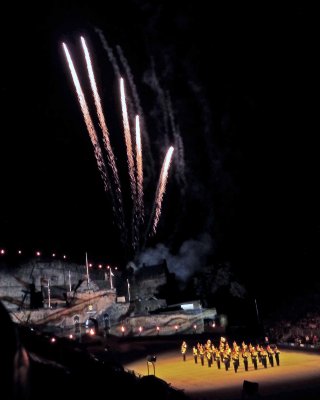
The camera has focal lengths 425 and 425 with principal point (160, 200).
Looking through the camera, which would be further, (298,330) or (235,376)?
(298,330)

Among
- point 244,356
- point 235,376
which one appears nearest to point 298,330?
point 244,356

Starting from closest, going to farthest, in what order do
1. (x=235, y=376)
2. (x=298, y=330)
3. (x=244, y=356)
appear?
(x=235, y=376) → (x=244, y=356) → (x=298, y=330)

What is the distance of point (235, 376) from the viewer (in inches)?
1048

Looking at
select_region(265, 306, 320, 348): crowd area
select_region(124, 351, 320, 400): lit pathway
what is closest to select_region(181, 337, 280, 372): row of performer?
select_region(124, 351, 320, 400): lit pathway

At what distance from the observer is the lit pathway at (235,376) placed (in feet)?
70.3

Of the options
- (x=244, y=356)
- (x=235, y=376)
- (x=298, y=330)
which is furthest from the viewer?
(x=298, y=330)

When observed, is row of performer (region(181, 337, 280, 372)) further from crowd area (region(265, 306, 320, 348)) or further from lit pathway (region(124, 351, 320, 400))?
crowd area (region(265, 306, 320, 348))

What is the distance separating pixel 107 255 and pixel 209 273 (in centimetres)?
2266

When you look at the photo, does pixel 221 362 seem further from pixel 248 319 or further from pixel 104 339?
pixel 248 319

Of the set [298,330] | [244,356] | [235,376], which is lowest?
[235,376]

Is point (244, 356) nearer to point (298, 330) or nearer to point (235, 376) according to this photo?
point (235, 376)

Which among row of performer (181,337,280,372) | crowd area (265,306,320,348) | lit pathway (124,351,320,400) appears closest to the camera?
lit pathway (124,351,320,400)

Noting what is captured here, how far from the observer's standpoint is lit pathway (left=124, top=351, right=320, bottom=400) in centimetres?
2143

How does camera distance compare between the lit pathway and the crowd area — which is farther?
the crowd area
